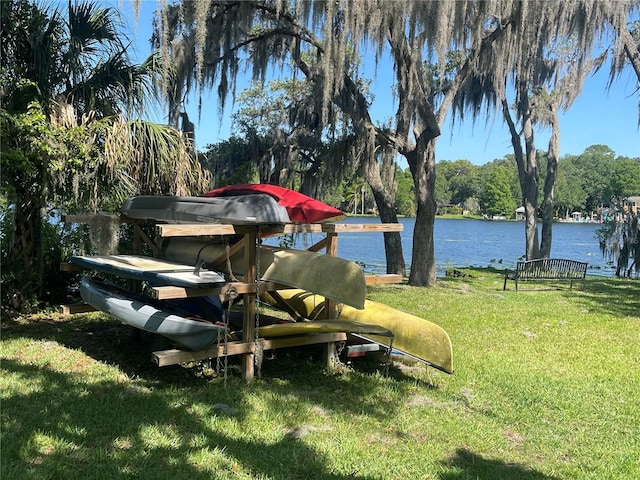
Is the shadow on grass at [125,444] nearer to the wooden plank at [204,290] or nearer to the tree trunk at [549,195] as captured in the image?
the wooden plank at [204,290]

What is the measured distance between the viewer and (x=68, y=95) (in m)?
7.31

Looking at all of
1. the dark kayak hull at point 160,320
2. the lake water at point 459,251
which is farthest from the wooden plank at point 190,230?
the lake water at point 459,251

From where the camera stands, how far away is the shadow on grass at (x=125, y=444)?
3373 millimetres

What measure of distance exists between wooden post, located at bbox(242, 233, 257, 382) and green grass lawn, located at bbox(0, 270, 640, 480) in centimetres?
15

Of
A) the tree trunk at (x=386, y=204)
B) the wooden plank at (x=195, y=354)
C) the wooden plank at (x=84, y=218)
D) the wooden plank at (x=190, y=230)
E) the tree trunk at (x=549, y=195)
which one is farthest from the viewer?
the tree trunk at (x=549, y=195)

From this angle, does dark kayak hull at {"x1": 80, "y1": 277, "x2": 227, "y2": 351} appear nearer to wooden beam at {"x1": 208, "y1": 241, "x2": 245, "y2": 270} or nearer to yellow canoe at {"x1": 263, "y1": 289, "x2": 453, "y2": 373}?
wooden beam at {"x1": 208, "y1": 241, "x2": 245, "y2": 270}

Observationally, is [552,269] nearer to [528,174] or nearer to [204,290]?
[528,174]

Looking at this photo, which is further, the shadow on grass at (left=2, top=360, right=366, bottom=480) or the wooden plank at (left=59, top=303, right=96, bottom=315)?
the wooden plank at (left=59, top=303, right=96, bottom=315)

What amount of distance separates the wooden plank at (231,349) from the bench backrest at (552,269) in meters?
8.97

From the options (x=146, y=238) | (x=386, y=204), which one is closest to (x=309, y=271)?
(x=146, y=238)

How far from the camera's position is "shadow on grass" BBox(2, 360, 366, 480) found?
3.37m

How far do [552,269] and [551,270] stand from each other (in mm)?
39

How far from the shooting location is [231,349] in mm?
5234

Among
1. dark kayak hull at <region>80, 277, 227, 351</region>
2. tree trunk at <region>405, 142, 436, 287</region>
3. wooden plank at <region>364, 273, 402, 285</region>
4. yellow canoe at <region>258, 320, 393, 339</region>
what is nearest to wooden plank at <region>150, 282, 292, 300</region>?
dark kayak hull at <region>80, 277, 227, 351</region>
